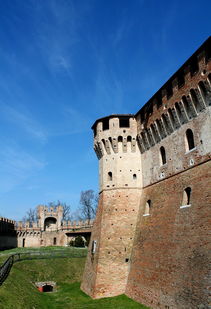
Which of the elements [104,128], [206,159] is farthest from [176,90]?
[104,128]

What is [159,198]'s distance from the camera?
19469mm

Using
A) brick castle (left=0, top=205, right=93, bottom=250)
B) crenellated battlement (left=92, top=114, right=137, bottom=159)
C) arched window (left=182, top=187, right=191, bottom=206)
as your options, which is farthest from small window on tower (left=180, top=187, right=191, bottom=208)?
brick castle (left=0, top=205, right=93, bottom=250)

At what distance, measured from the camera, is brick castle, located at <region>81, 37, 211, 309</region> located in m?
14.7

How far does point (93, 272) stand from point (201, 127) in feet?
43.7

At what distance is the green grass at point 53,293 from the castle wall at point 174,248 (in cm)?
168

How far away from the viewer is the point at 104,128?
25656mm

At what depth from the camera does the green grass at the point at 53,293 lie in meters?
16.2

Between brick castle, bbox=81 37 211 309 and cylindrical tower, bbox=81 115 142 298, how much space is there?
7 cm

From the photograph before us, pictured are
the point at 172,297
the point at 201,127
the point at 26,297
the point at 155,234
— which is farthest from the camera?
the point at 155,234

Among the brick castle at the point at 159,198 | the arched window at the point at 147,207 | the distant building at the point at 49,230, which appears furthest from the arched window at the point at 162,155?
the distant building at the point at 49,230

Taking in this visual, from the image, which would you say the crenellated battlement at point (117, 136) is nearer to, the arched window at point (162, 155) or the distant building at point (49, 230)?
the arched window at point (162, 155)

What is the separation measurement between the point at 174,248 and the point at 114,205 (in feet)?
24.7

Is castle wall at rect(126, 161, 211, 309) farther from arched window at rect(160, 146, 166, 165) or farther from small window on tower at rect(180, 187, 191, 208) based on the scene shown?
arched window at rect(160, 146, 166, 165)

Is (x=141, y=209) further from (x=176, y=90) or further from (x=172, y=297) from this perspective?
(x=176, y=90)
